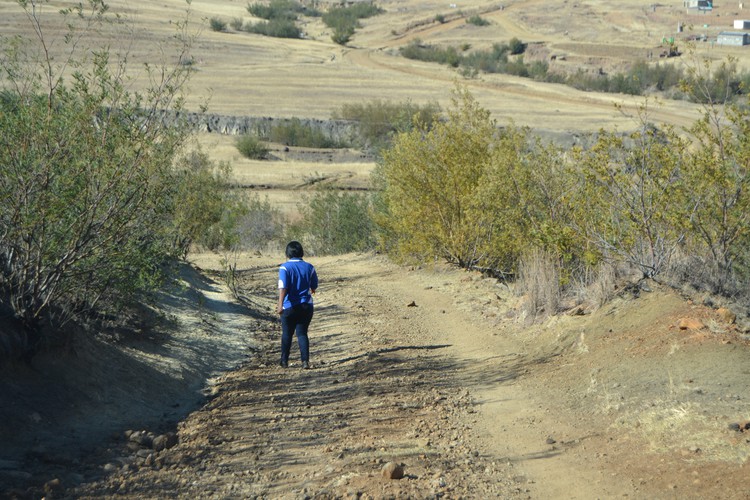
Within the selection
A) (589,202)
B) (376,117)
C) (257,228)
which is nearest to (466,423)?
(589,202)

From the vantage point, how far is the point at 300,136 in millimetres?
48719

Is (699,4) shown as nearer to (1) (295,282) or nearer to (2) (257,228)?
(2) (257,228)

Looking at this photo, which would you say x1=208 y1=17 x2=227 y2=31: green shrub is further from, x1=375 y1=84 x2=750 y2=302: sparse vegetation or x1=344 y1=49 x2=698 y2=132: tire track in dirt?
x1=375 y1=84 x2=750 y2=302: sparse vegetation

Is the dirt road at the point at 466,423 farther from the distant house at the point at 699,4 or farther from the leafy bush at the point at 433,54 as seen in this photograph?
the distant house at the point at 699,4

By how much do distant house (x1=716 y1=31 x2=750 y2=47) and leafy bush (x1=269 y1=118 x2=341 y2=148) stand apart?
137 ft

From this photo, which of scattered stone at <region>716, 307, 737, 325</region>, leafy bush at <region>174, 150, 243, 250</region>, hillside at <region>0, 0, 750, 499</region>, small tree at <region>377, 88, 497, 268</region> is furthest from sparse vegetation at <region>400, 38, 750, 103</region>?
scattered stone at <region>716, 307, 737, 325</region>

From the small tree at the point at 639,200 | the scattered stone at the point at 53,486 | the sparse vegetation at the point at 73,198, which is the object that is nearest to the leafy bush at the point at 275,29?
the small tree at the point at 639,200

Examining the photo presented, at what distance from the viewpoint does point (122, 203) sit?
9117mm

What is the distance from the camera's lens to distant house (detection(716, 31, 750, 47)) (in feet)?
243

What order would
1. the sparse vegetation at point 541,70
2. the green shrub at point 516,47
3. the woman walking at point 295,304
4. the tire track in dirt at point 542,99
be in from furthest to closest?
the green shrub at point 516,47, the sparse vegetation at point 541,70, the tire track in dirt at point 542,99, the woman walking at point 295,304

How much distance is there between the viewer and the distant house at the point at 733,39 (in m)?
74.2

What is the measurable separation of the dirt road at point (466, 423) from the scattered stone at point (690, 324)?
13 centimetres

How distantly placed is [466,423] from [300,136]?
41499mm

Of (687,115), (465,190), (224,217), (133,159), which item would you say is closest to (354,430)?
(133,159)
